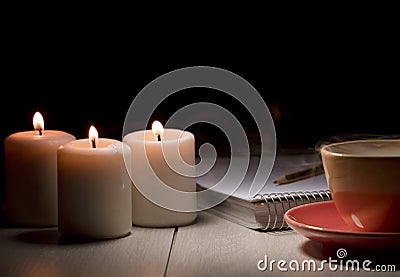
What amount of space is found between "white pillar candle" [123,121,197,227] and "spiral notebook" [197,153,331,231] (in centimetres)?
6

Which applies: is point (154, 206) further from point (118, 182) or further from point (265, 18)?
point (265, 18)

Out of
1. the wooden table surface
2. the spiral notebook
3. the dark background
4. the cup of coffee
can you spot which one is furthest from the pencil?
the dark background

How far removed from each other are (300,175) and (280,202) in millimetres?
150

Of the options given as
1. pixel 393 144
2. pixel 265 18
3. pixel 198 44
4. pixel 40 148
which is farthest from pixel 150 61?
pixel 393 144

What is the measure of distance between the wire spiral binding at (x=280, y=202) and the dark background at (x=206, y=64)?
50 centimetres

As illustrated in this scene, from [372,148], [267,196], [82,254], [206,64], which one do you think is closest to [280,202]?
[267,196]

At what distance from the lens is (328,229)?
888mm

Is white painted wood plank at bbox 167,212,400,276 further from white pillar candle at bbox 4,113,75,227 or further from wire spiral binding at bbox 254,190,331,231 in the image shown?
white pillar candle at bbox 4,113,75,227

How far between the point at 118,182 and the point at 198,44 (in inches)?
26.3

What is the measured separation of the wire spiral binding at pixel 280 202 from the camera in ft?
3.36

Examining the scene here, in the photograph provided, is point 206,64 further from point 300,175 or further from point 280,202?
point 280,202

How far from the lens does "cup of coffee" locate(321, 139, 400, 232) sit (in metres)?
0.86

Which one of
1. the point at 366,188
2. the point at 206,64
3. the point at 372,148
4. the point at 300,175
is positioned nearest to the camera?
the point at 366,188

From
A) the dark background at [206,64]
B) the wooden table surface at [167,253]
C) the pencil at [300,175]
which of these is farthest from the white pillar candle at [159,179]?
the dark background at [206,64]
